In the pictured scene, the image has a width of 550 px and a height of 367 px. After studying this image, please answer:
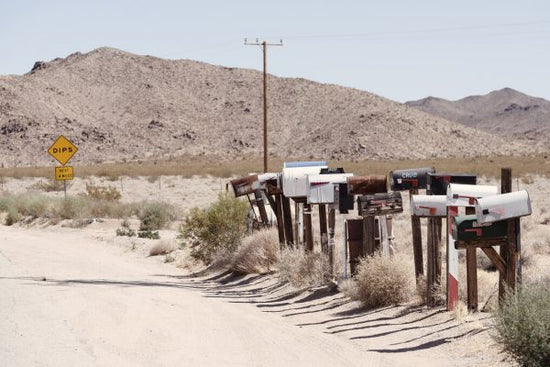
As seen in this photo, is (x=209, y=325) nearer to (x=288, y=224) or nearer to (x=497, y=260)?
(x=497, y=260)

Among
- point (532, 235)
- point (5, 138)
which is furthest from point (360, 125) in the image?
point (532, 235)

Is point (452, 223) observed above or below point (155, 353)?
above

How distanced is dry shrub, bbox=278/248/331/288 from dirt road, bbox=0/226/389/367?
1.74 metres

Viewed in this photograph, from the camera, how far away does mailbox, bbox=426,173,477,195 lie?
12.4 metres

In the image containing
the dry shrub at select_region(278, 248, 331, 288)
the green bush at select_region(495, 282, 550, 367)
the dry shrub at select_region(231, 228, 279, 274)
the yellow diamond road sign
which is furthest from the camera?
the yellow diamond road sign

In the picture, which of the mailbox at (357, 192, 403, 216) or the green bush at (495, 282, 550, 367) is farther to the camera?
the mailbox at (357, 192, 403, 216)

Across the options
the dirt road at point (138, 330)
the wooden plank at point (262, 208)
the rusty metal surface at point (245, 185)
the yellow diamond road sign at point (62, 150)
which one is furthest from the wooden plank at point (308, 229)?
the yellow diamond road sign at point (62, 150)

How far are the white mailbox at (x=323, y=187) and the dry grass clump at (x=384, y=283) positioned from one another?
7.08 feet

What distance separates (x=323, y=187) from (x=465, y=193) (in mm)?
3977

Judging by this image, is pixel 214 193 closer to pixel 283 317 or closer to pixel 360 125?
pixel 283 317

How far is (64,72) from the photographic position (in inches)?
5034

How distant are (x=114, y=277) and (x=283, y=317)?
5207 millimetres

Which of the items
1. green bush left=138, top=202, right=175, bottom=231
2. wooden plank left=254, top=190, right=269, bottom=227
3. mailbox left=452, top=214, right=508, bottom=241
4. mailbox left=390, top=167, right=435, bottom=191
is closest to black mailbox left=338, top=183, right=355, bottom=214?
mailbox left=390, top=167, right=435, bottom=191

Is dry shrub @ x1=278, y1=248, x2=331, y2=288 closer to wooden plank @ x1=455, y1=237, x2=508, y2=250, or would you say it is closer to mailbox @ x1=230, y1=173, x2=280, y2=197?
mailbox @ x1=230, y1=173, x2=280, y2=197
